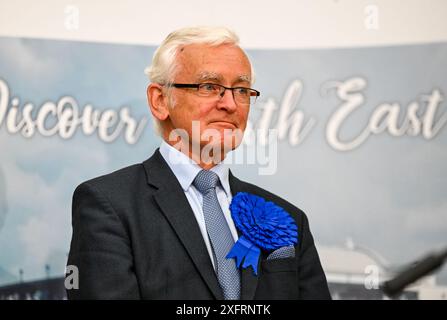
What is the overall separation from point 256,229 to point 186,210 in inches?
6.9

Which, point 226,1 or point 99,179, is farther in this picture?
point 226,1

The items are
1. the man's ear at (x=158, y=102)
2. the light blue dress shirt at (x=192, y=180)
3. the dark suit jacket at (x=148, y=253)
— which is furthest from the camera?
the man's ear at (x=158, y=102)

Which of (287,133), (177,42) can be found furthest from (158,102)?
(287,133)

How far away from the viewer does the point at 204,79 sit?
166 cm

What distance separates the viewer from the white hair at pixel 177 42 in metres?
1.65

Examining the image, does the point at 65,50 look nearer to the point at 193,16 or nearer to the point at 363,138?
the point at 193,16

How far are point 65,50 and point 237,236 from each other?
5.34 feet

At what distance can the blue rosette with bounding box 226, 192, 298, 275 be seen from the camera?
1546 mm

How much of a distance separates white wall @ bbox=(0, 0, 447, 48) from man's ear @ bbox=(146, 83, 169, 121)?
121 centimetres

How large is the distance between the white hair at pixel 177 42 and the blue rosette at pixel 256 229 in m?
0.34

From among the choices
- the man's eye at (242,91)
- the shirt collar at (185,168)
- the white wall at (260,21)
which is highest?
the white wall at (260,21)

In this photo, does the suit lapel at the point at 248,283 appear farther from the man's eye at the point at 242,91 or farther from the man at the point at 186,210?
the man's eye at the point at 242,91

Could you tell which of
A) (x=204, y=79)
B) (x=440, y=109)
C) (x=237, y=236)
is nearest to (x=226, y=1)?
(x=440, y=109)

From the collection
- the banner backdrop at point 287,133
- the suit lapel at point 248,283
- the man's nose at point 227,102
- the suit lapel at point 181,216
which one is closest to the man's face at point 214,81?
the man's nose at point 227,102
